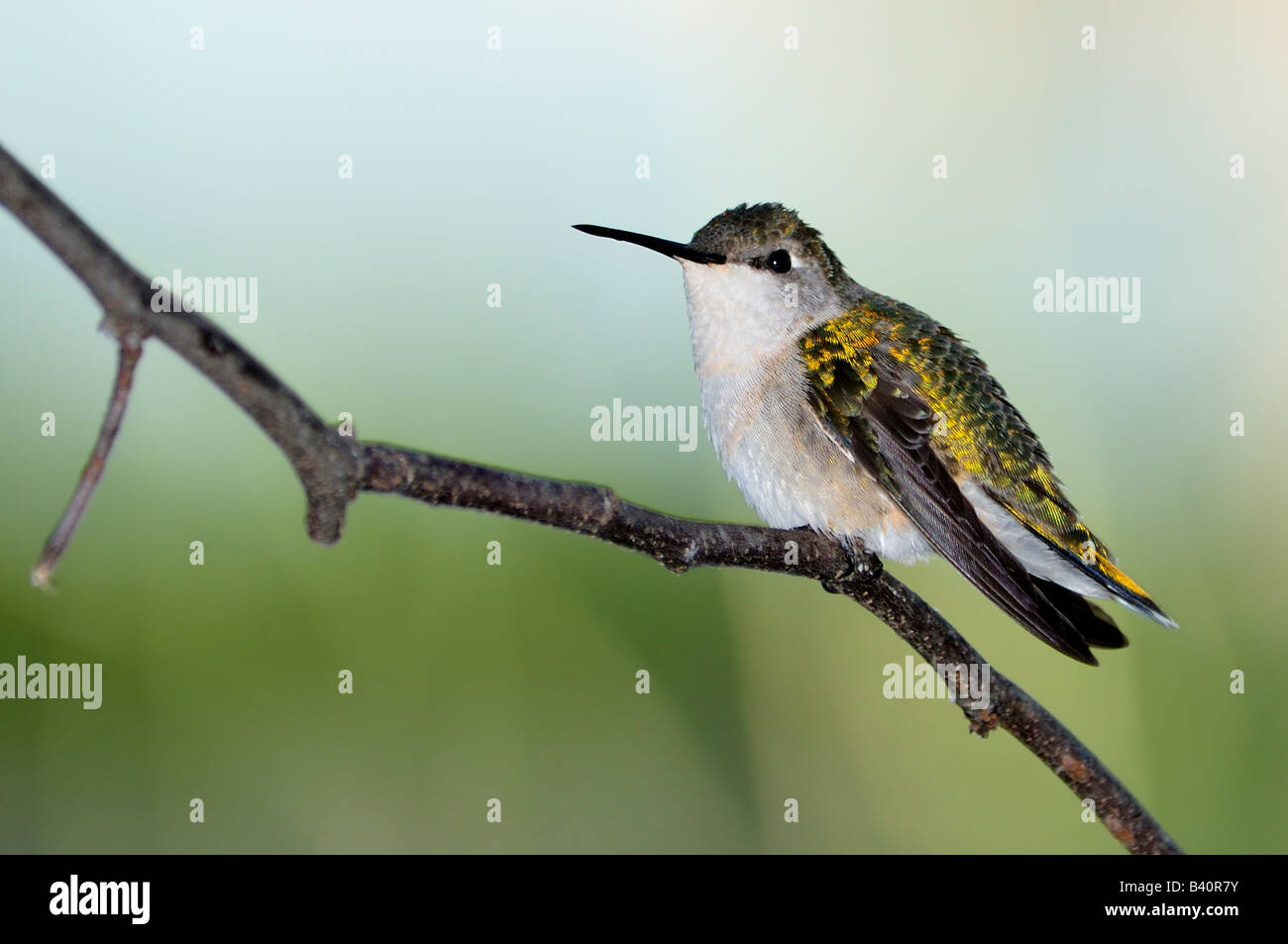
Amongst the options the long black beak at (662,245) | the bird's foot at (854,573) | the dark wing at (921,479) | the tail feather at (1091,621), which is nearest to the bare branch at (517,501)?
the bird's foot at (854,573)

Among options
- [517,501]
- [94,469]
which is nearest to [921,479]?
[517,501]

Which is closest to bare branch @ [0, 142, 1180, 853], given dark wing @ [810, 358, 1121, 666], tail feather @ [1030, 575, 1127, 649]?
dark wing @ [810, 358, 1121, 666]

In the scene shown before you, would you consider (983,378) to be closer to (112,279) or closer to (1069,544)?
(1069,544)

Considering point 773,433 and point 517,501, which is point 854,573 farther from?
point 517,501

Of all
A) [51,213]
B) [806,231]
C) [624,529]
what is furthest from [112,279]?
[806,231]

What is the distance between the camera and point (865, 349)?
269cm

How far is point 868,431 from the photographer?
2.54 meters

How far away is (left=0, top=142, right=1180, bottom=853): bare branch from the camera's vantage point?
1.03m

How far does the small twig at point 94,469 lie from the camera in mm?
1005

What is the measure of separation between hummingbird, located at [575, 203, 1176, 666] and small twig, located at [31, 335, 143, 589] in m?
1.50

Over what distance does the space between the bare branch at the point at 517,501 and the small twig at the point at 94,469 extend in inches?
1.1

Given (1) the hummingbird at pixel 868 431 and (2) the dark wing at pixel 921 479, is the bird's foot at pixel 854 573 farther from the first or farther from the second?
(2) the dark wing at pixel 921 479

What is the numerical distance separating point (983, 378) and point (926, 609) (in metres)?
0.97

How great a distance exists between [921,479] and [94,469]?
1829mm
